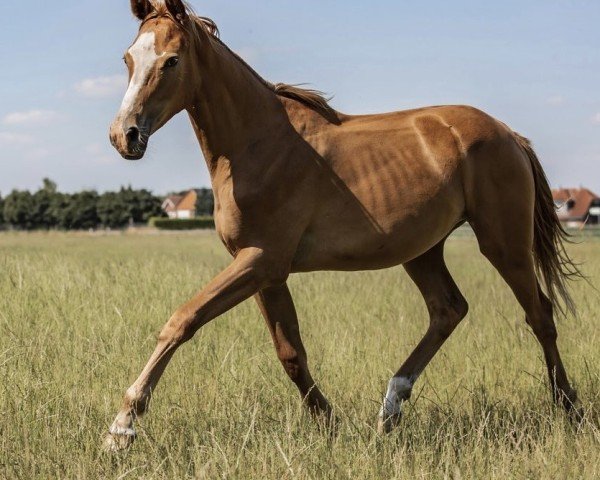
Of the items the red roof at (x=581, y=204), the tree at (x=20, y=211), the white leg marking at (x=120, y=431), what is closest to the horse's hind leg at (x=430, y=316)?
the white leg marking at (x=120, y=431)

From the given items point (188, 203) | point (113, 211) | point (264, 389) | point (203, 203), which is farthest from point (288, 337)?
point (188, 203)

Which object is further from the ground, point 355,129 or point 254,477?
point 355,129

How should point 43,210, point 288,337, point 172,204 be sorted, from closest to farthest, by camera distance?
point 288,337
point 43,210
point 172,204

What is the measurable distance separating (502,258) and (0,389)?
330cm

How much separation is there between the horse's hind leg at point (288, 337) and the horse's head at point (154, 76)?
1.25 m

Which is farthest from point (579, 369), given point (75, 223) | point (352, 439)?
point (75, 223)

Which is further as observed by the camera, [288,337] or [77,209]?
[77,209]

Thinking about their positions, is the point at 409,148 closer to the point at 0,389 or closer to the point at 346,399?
the point at 346,399

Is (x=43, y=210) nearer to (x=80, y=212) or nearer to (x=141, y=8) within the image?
(x=80, y=212)

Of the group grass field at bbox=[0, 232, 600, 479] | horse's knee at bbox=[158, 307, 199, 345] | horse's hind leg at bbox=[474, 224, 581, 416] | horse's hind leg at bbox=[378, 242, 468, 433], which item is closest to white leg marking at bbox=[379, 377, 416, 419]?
horse's hind leg at bbox=[378, 242, 468, 433]

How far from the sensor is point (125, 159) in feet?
12.5

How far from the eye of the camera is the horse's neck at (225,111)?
4328 millimetres

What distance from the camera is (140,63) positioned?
153 inches

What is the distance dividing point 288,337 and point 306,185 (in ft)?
3.12
